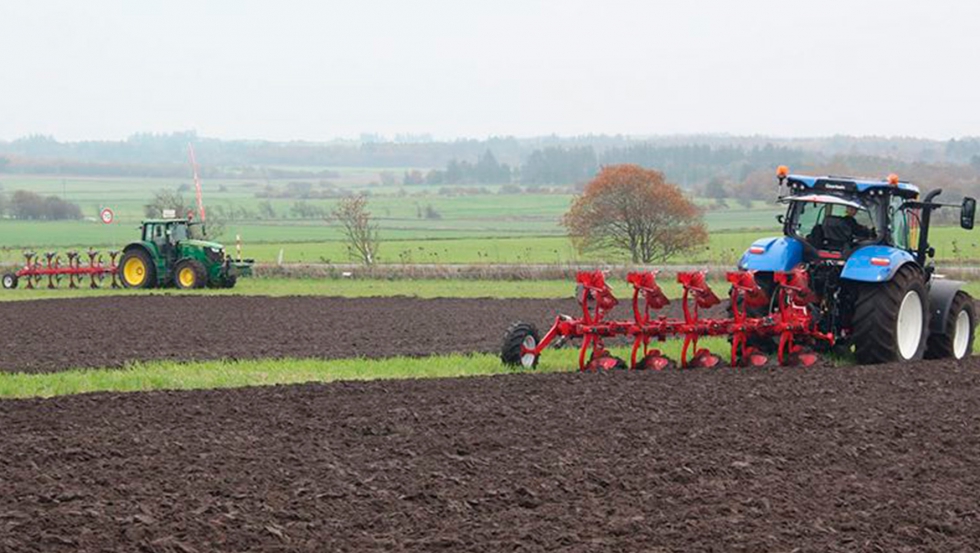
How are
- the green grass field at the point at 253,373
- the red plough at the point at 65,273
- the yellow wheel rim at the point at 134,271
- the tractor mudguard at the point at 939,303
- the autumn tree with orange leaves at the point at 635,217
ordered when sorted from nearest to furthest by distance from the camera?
the green grass field at the point at 253,373 → the tractor mudguard at the point at 939,303 → the yellow wheel rim at the point at 134,271 → the red plough at the point at 65,273 → the autumn tree with orange leaves at the point at 635,217

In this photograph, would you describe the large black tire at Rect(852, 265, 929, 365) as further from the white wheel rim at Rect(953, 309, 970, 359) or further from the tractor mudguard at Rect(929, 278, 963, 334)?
the white wheel rim at Rect(953, 309, 970, 359)

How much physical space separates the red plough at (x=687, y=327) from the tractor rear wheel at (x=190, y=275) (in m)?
20.0

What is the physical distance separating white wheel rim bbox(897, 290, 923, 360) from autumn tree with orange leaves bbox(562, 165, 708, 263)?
113 ft

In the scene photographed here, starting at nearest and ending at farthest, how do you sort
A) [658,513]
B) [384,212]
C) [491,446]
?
[658,513]
[491,446]
[384,212]

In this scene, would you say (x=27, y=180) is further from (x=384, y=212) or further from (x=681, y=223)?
(x=681, y=223)

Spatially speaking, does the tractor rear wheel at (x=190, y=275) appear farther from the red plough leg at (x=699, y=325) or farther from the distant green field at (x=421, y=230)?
the red plough leg at (x=699, y=325)

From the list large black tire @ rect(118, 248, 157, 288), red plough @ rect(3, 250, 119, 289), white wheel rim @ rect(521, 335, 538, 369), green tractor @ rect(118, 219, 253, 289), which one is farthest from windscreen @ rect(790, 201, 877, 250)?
red plough @ rect(3, 250, 119, 289)

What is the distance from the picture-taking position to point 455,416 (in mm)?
12305

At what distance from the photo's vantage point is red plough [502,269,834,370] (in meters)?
16.0

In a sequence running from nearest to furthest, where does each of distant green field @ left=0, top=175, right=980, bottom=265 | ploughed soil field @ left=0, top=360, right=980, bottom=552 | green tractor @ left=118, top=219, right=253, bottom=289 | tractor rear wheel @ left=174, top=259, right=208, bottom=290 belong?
ploughed soil field @ left=0, top=360, right=980, bottom=552 → tractor rear wheel @ left=174, top=259, right=208, bottom=290 → green tractor @ left=118, top=219, right=253, bottom=289 → distant green field @ left=0, top=175, right=980, bottom=265

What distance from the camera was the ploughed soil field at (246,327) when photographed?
18.7m

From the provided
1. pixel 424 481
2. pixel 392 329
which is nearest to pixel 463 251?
pixel 392 329

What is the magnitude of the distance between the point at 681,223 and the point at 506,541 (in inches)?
1786

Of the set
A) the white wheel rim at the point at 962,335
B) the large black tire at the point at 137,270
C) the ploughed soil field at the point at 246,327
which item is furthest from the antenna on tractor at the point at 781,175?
the large black tire at the point at 137,270
